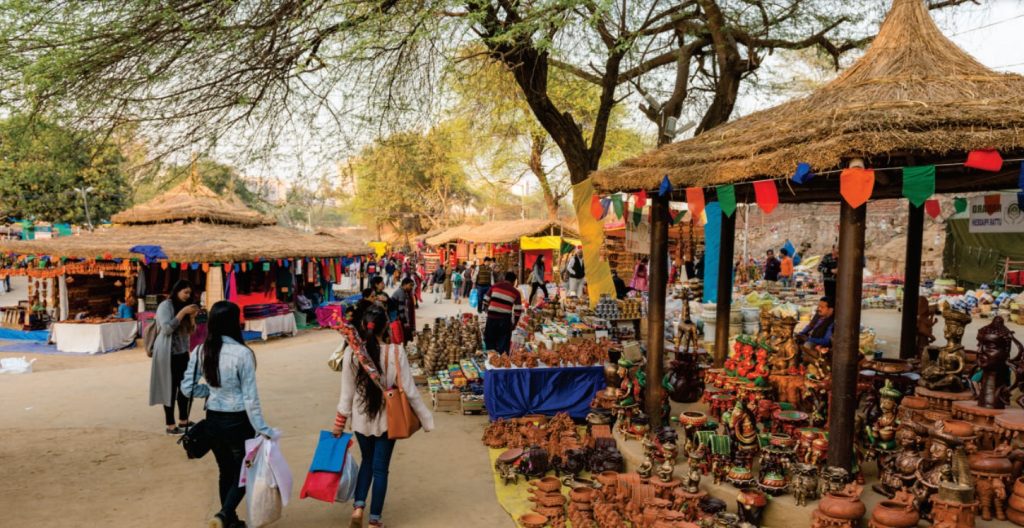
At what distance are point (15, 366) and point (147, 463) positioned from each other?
6.84m

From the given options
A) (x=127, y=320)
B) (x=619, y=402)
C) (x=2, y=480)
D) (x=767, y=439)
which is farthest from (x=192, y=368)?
(x=127, y=320)

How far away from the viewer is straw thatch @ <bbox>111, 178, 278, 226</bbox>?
15234 mm

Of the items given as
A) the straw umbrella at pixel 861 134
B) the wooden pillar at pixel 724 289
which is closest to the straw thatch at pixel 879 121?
the straw umbrella at pixel 861 134

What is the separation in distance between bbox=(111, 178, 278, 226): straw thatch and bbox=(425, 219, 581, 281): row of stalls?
33.4 ft

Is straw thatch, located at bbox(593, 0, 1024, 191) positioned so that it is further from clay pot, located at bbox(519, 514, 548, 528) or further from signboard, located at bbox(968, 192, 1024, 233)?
signboard, located at bbox(968, 192, 1024, 233)

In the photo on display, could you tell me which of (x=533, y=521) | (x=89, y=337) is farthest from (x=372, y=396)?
(x=89, y=337)

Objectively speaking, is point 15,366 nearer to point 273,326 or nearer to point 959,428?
point 273,326

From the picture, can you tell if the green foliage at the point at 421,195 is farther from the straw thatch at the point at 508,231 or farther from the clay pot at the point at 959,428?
the clay pot at the point at 959,428

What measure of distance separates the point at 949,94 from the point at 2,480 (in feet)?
28.0

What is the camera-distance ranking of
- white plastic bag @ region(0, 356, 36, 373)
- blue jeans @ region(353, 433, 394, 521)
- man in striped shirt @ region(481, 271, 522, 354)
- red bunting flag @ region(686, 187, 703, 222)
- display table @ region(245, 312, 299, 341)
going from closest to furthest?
blue jeans @ region(353, 433, 394, 521)
red bunting flag @ region(686, 187, 703, 222)
man in striped shirt @ region(481, 271, 522, 354)
white plastic bag @ region(0, 356, 36, 373)
display table @ region(245, 312, 299, 341)

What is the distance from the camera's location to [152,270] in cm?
1370

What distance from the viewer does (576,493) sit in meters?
4.77

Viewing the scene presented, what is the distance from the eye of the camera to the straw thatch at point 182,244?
1304 centimetres

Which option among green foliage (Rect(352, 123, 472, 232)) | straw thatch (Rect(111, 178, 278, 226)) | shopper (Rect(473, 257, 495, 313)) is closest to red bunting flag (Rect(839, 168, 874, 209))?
shopper (Rect(473, 257, 495, 313))
